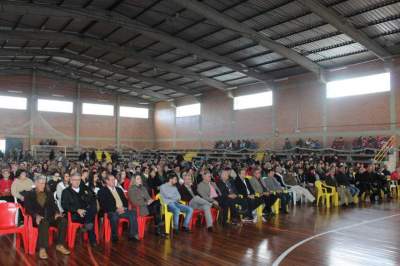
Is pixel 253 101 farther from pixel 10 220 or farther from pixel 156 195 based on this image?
pixel 10 220

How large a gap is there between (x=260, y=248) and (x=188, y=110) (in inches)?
897

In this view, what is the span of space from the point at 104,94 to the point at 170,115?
5.90 metres

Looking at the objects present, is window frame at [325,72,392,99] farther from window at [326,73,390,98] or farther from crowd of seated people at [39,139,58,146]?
crowd of seated people at [39,139,58,146]

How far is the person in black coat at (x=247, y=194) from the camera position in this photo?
27.7ft

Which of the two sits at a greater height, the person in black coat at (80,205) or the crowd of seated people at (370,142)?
the crowd of seated people at (370,142)

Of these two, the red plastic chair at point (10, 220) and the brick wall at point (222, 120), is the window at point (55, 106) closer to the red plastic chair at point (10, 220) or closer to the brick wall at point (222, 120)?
the brick wall at point (222, 120)

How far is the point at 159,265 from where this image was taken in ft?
16.4

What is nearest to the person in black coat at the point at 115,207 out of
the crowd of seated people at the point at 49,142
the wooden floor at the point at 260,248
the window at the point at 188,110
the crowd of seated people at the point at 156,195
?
the crowd of seated people at the point at 156,195

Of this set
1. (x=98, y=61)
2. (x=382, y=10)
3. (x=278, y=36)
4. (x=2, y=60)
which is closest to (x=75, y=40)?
(x=98, y=61)

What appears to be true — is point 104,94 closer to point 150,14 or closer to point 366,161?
point 150,14

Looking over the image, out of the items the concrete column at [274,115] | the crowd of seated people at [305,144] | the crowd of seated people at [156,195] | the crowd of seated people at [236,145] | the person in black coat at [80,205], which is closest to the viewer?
the crowd of seated people at [156,195]

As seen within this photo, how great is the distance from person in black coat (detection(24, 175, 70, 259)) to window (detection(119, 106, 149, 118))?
2498 centimetres

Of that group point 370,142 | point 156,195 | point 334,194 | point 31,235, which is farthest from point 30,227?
point 370,142

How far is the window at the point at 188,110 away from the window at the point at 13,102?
1184cm
